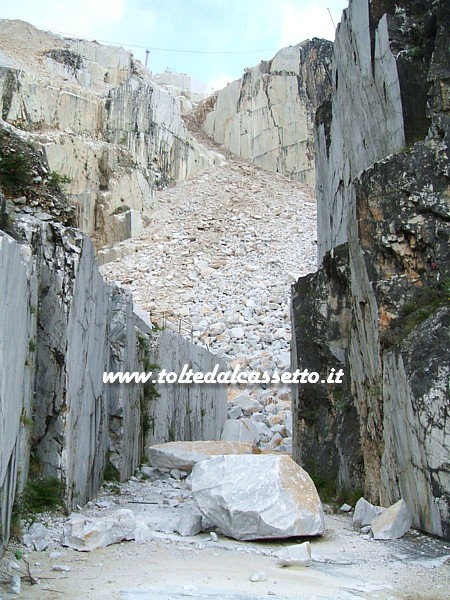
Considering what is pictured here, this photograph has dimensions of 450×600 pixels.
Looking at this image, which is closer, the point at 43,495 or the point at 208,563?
the point at 208,563

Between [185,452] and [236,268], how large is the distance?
19593 mm

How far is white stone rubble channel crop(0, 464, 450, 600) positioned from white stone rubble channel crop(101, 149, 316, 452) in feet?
31.3

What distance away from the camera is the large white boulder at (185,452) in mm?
10375

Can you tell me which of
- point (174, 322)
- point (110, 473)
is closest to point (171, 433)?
point (110, 473)

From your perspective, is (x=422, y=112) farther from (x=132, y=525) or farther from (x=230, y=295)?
(x=230, y=295)

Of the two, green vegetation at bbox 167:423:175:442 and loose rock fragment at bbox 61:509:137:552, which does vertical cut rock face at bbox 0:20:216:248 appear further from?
loose rock fragment at bbox 61:509:137:552

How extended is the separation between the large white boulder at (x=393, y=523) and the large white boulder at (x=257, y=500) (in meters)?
0.50

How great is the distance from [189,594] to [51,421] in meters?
2.51

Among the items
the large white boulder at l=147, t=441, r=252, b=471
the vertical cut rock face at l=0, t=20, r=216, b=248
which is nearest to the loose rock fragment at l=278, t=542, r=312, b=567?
the large white boulder at l=147, t=441, r=252, b=471

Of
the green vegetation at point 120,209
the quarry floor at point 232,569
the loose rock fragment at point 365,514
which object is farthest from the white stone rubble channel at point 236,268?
the quarry floor at point 232,569

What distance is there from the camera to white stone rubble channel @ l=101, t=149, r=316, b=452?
19.6 metres

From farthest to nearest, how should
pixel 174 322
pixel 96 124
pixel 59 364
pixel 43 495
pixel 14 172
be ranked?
pixel 96 124 < pixel 174 322 < pixel 14 172 < pixel 59 364 < pixel 43 495

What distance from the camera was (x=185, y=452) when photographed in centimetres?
1052

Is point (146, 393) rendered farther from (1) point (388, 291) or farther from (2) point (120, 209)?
(2) point (120, 209)
